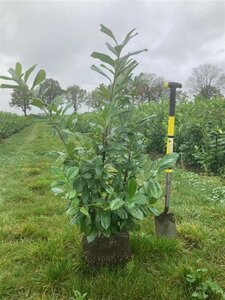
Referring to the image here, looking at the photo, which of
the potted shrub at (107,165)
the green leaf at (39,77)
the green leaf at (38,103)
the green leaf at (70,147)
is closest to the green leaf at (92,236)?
the potted shrub at (107,165)

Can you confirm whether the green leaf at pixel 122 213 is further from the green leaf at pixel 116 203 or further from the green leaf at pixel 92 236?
the green leaf at pixel 92 236

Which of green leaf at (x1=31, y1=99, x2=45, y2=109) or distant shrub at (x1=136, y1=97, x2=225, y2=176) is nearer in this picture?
green leaf at (x1=31, y1=99, x2=45, y2=109)

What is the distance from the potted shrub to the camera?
6.47 ft

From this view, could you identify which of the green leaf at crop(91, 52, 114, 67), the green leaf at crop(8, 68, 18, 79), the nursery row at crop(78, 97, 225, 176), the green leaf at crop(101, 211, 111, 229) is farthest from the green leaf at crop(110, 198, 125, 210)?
the nursery row at crop(78, 97, 225, 176)

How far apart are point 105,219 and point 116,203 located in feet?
0.55

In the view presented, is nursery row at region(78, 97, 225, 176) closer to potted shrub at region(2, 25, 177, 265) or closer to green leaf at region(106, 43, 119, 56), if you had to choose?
potted shrub at region(2, 25, 177, 265)

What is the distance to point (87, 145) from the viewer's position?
2.18 m

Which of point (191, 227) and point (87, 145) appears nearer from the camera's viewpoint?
point (87, 145)

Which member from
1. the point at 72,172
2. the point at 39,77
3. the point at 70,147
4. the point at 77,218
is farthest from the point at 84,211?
the point at 39,77

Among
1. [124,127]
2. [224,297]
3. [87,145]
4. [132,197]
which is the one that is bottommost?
[224,297]

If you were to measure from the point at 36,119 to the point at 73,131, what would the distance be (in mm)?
256

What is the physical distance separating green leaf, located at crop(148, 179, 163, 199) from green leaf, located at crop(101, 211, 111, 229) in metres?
0.31

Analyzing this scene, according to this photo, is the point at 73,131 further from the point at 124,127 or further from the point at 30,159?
the point at 30,159

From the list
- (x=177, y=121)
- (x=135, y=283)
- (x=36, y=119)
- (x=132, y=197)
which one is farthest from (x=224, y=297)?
(x=177, y=121)
